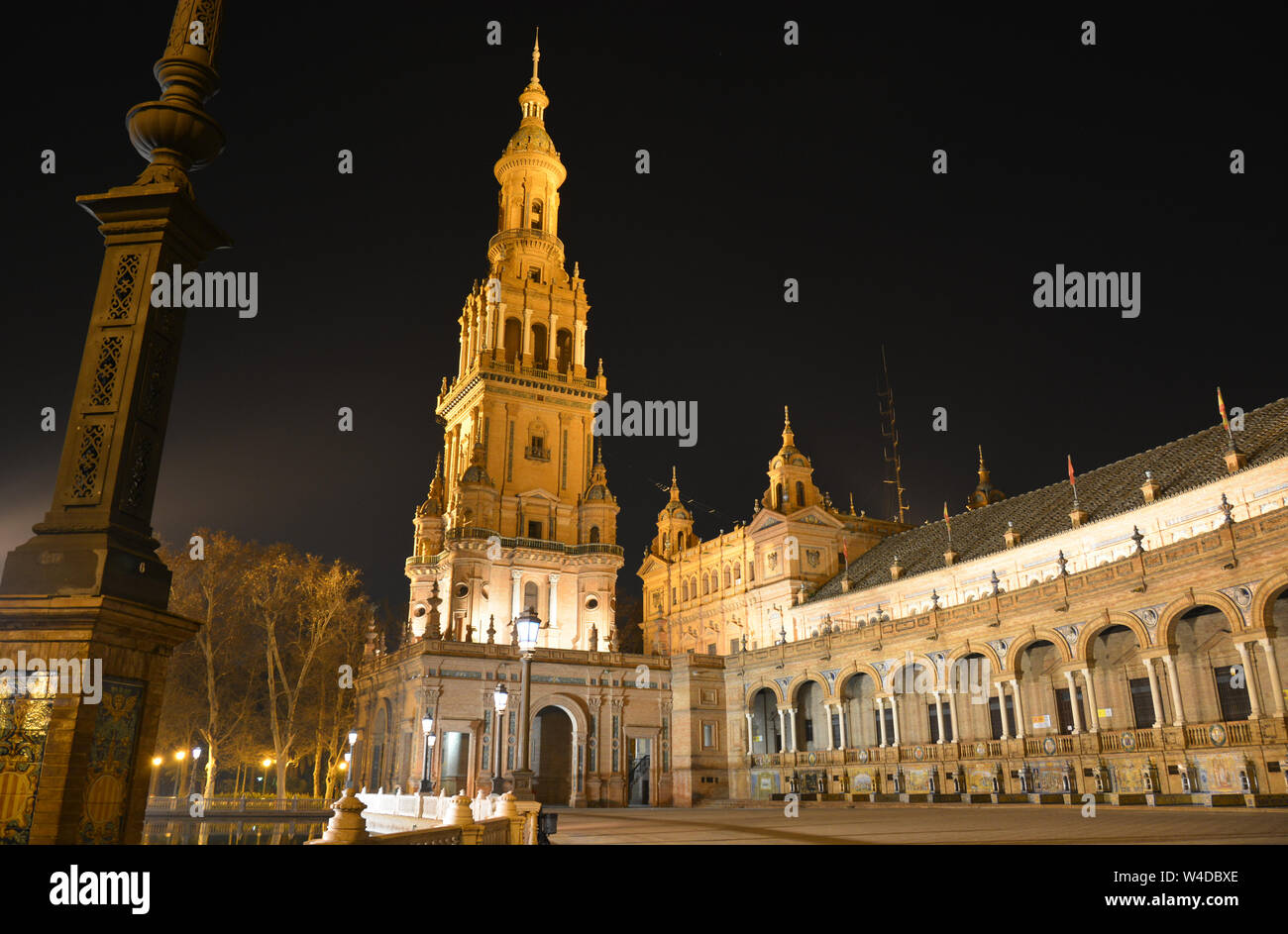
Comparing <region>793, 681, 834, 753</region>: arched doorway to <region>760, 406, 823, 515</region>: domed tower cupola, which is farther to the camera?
<region>760, 406, 823, 515</region>: domed tower cupola

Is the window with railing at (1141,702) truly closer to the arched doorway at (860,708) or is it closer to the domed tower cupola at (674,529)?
the arched doorway at (860,708)

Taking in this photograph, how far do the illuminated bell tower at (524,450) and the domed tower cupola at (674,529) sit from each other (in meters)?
13.8

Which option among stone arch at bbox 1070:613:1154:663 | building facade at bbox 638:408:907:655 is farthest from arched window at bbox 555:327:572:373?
stone arch at bbox 1070:613:1154:663

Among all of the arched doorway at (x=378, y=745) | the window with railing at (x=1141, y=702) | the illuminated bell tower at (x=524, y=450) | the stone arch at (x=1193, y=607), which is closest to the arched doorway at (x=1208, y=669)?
the stone arch at (x=1193, y=607)

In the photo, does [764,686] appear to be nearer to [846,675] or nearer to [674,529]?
[846,675]

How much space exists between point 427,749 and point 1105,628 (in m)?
33.1

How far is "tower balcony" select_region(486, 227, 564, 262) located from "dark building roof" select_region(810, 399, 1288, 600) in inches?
1464

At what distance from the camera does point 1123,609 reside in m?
33.4

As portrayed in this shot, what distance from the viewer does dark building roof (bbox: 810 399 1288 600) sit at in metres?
39.3

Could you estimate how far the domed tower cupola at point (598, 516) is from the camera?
2621 inches

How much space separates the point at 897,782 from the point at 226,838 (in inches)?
1161

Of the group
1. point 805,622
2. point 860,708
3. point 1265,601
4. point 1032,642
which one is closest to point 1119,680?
point 1032,642

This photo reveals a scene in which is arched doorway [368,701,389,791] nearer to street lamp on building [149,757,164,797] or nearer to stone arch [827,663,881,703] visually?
street lamp on building [149,757,164,797]
